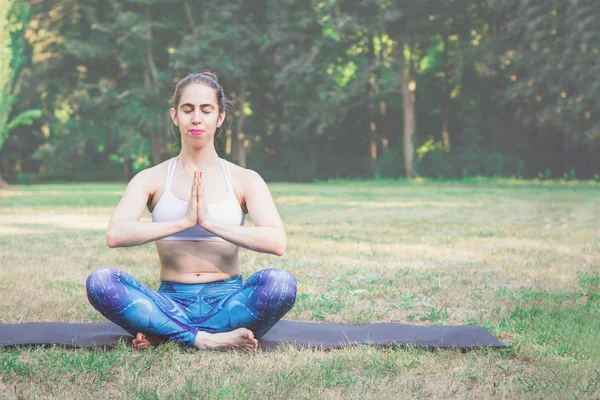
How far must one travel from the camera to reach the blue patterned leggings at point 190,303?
360 cm

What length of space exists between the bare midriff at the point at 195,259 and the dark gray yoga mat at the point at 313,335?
45 centimetres

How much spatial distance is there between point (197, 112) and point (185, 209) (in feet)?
1.68

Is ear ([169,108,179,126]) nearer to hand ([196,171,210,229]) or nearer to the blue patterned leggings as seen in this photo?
hand ([196,171,210,229])

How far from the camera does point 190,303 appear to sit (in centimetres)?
382

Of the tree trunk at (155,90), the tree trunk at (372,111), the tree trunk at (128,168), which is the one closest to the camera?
the tree trunk at (372,111)

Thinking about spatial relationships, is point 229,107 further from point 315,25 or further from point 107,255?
point 315,25

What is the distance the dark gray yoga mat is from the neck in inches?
39.4

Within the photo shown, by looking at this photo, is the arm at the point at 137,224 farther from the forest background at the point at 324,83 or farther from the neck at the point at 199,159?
the forest background at the point at 324,83

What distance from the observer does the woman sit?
360 cm

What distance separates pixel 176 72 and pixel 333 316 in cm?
3338

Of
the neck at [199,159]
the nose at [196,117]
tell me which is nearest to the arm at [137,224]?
the neck at [199,159]

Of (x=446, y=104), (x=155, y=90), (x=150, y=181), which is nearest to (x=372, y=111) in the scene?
(x=446, y=104)

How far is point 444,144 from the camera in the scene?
34500mm

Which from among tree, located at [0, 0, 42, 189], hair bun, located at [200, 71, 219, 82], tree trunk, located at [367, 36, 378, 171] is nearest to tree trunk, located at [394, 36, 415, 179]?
tree trunk, located at [367, 36, 378, 171]
